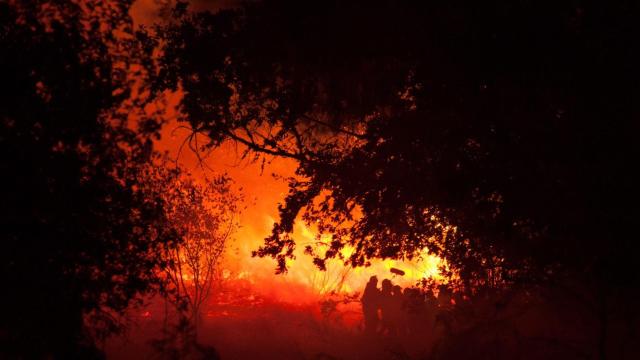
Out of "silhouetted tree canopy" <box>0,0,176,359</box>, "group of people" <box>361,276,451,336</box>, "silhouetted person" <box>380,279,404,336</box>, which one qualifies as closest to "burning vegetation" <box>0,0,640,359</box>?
"silhouetted tree canopy" <box>0,0,176,359</box>

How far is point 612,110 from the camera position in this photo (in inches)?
215

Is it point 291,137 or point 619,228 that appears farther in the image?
point 291,137

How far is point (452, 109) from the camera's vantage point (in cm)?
625

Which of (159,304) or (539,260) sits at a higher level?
(539,260)

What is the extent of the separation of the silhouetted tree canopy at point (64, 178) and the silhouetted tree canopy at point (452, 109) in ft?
3.37

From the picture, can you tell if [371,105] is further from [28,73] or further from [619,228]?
[28,73]

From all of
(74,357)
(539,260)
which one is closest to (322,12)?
(539,260)

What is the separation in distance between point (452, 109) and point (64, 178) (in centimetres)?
553

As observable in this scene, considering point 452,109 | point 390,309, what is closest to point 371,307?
point 390,309

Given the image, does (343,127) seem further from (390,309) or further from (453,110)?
(390,309)

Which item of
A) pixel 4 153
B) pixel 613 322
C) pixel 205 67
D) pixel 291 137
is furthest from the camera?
pixel 613 322

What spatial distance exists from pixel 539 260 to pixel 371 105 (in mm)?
3623

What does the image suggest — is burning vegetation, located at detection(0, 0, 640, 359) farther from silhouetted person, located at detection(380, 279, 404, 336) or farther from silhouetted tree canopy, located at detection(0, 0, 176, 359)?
silhouetted person, located at detection(380, 279, 404, 336)

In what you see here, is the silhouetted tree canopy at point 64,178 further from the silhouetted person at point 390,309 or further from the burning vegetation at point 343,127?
the silhouetted person at point 390,309
